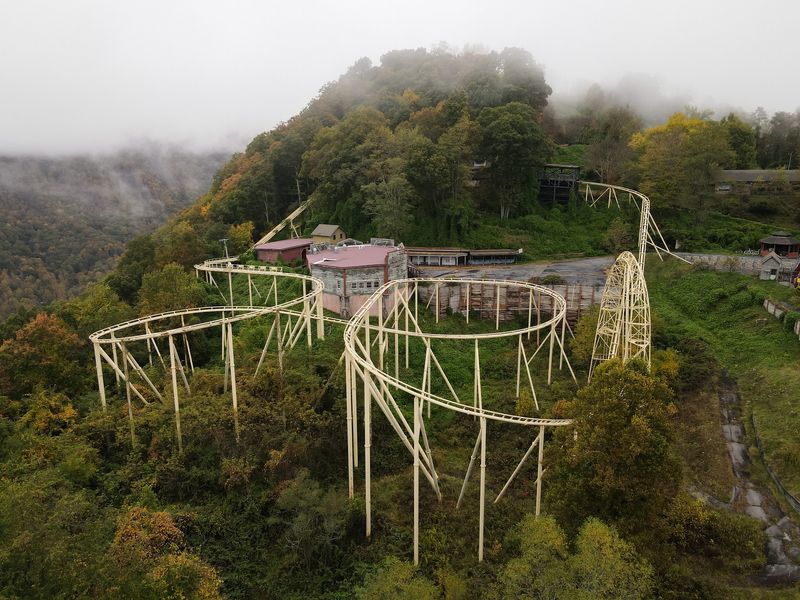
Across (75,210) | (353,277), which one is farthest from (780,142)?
(75,210)

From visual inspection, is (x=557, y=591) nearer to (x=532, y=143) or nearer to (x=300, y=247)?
(x=300, y=247)

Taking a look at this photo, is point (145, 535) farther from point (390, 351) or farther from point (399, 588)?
point (390, 351)

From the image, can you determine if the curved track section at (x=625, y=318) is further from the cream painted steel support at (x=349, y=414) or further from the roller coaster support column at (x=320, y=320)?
the roller coaster support column at (x=320, y=320)

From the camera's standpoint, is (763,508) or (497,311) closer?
(763,508)

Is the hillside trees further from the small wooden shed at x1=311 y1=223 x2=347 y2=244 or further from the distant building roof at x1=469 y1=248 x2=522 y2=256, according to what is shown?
the small wooden shed at x1=311 y1=223 x2=347 y2=244

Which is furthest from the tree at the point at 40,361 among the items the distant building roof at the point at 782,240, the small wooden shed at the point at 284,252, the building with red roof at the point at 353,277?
the distant building roof at the point at 782,240

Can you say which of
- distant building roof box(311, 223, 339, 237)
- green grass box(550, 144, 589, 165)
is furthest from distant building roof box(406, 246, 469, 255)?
green grass box(550, 144, 589, 165)
